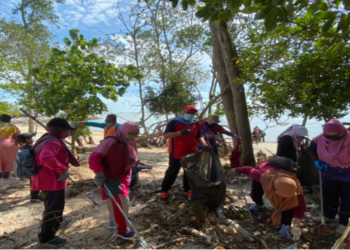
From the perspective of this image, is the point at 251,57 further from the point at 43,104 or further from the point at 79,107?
the point at 43,104


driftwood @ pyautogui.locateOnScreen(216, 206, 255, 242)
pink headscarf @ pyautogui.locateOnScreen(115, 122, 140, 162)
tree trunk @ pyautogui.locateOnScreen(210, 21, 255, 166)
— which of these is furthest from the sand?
pink headscarf @ pyautogui.locateOnScreen(115, 122, 140, 162)

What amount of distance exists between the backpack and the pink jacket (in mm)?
50

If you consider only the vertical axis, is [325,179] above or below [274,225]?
above

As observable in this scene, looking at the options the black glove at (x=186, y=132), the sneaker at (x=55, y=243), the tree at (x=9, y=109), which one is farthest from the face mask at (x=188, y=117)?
the tree at (x=9, y=109)

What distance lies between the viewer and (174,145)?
3.82 m

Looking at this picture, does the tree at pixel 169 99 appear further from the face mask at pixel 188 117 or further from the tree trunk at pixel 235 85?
the face mask at pixel 188 117

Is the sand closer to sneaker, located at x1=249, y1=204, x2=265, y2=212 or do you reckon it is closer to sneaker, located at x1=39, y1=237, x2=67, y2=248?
sneaker, located at x1=39, y1=237, x2=67, y2=248

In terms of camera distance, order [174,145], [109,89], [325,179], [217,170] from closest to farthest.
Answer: [325,179] → [217,170] → [174,145] → [109,89]

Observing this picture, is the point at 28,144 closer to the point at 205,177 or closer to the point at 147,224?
the point at 147,224

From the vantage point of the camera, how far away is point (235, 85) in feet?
17.1

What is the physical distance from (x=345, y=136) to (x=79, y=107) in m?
5.08

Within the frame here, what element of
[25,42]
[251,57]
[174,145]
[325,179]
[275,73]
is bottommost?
[325,179]

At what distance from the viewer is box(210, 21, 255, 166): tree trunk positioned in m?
5.10

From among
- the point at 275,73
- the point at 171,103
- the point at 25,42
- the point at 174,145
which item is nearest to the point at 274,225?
the point at 174,145
